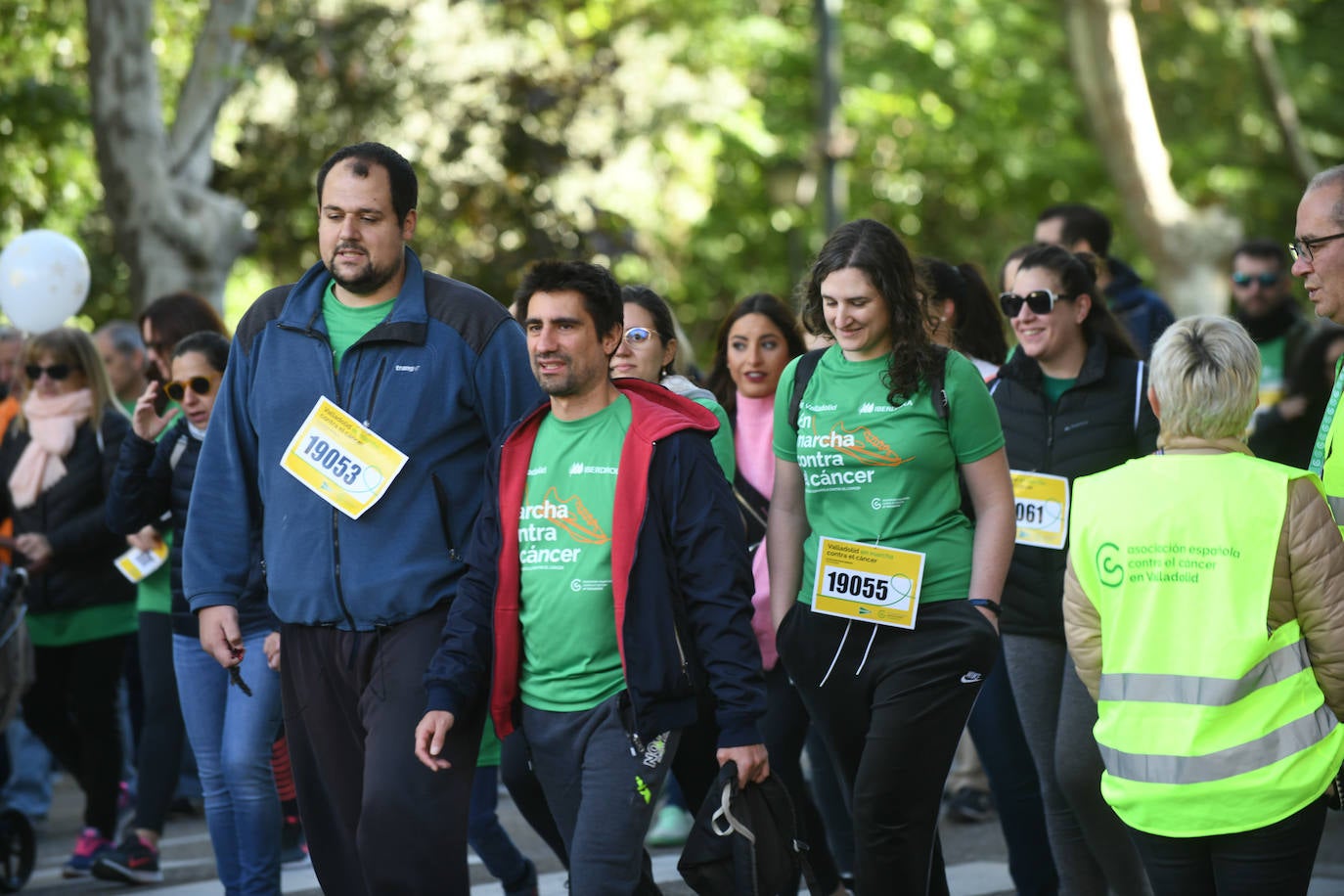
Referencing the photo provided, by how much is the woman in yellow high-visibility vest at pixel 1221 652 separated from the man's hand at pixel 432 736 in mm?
1520

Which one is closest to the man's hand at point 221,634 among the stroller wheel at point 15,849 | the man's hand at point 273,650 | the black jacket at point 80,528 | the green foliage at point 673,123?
the man's hand at point 273,650

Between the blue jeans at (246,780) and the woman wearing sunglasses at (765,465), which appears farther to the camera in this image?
the woman wearing sunglasses at (765,465)

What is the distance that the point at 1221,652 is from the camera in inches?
143

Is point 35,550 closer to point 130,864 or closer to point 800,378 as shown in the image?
point 130,864

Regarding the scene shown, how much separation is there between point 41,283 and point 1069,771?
Answer: 652cm

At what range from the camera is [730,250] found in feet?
78.6

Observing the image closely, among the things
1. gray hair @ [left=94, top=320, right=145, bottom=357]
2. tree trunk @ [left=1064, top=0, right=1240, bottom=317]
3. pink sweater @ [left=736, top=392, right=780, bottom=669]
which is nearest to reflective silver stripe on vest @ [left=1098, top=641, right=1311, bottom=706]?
pink sweater @ [left=736, top=392, right=780, bottom=669]

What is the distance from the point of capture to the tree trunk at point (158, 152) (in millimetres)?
12391

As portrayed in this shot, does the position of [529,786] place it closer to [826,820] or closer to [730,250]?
[826,820]

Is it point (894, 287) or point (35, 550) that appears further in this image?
point (35, 550)

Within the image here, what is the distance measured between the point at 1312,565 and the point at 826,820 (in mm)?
2824

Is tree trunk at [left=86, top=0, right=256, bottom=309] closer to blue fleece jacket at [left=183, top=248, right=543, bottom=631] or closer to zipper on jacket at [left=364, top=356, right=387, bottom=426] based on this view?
blue fleece jacket at [left=183, top=248, right=543, bottom=631]

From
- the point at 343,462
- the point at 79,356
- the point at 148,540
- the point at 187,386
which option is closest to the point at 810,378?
the point at 343,462

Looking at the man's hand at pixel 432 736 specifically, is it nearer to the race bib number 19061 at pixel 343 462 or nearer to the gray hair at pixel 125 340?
the race bib number 19061 at pixel 343 462
